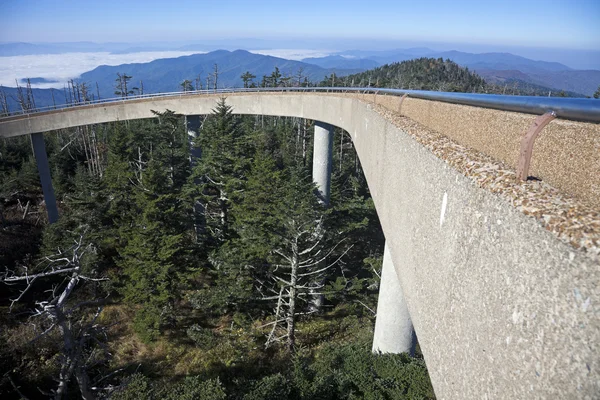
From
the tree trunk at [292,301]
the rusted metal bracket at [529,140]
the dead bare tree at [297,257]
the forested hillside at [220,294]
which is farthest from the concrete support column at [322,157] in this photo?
the rusted metal bracket at [529,140]

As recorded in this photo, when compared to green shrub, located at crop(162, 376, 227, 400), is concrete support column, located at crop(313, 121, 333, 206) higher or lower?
higher

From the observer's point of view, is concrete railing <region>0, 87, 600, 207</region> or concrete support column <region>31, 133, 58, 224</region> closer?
concrete railing <region>0, 87, 600, 207</region>

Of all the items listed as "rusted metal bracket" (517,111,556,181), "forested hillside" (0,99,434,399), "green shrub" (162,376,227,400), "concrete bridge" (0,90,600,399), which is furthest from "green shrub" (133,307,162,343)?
"rusted metal bracket" (517,111,556,181)

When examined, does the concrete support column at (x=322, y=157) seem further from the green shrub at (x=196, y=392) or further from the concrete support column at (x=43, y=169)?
the concrete support column at (x=43, y=169)

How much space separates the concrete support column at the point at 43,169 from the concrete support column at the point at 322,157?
17.7m

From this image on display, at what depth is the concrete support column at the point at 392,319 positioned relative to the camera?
9.03 metres

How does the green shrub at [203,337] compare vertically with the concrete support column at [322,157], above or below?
below

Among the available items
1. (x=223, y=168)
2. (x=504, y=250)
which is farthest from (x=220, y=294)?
(x=504, y=250)

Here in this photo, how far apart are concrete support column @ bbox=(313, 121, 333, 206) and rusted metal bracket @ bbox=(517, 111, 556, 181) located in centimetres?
1467

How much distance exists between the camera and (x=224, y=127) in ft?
58.7

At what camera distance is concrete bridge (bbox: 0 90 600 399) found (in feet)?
3.99

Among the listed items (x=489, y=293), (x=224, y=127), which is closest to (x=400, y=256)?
(x=489, y=293)

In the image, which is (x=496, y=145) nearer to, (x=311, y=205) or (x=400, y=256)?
(x=400, y=256)

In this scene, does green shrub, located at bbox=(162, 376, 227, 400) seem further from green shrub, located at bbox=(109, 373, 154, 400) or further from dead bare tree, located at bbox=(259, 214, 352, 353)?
dead bare tree, located at bbox=(259, 214, 352, 353)
